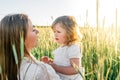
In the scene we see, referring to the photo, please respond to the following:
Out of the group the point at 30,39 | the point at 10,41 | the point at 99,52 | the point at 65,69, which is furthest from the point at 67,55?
the point at 99,52

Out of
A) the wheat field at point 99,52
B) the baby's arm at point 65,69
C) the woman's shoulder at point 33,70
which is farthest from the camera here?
the baby's arm at point 65,69

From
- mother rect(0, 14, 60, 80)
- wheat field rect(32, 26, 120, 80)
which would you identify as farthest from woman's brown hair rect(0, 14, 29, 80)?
wheat field rect(32, 26, 120, 80)

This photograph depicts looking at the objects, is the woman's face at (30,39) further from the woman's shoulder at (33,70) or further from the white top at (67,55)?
the white top at (67,55)

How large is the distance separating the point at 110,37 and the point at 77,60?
586mm

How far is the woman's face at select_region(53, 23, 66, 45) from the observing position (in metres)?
2.41

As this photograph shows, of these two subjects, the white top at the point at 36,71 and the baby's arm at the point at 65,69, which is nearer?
the white top at the point at 36,71

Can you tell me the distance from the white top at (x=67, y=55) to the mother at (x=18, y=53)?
27.0 inches

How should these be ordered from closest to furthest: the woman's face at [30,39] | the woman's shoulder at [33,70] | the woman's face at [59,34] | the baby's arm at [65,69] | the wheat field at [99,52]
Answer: the wheat field at [99,52] → the woman's shoulder at [33,70] → the woman's face at [30,39] → the baby's arm at [65,69] → the woman's face at [59,34]

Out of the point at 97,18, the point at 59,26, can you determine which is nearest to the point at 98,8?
the point at 97,18

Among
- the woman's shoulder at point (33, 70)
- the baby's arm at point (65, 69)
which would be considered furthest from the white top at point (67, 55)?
the woman's shoulder at point (33, 70)

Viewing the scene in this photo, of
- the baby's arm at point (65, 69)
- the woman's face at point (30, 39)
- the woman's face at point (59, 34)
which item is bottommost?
the baby's arm at point (65, 69)

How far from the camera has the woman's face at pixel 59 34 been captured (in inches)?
95.0

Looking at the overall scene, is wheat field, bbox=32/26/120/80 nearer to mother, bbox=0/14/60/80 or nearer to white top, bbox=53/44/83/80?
white top, bbox=53/44/83/80

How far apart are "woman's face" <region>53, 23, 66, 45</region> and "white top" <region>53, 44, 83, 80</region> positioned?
7cm
